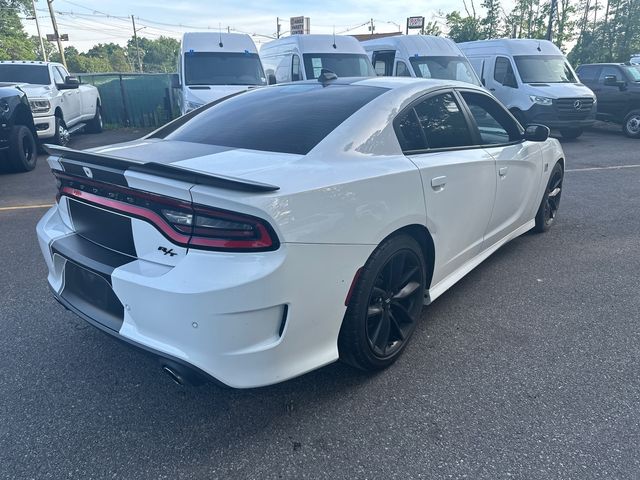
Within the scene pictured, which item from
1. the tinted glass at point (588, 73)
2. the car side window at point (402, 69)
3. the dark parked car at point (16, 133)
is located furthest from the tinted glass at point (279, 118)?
the tinted glass at point (588, 73)

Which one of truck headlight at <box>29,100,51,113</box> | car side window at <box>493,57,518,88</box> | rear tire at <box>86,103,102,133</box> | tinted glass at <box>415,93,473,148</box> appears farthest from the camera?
rear tire at <box>86,103,102,133</box>

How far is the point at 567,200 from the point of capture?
6.32 m

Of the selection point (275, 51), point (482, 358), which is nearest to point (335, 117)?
point (482, 358)

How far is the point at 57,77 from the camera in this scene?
10.8m

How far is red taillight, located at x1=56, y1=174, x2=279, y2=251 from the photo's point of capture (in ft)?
6.11

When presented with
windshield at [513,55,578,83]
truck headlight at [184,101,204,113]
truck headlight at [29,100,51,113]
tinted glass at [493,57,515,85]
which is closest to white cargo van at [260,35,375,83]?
truck headlight at [184,101,204,113]

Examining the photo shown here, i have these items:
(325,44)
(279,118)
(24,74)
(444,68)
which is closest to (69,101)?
(24,74)

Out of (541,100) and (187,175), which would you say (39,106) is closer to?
(187,175)

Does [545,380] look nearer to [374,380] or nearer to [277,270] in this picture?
[374,380]

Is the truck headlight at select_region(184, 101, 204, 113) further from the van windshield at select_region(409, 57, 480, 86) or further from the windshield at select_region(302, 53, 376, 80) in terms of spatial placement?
the van windshield at select_region(409, 57, 480, 86)

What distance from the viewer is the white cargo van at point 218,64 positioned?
33.3 ft

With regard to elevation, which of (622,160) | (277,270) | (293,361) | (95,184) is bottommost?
(622,160)

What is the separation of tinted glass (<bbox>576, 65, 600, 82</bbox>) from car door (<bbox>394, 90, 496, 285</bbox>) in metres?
12.6

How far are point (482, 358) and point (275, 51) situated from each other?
39.6 ft
